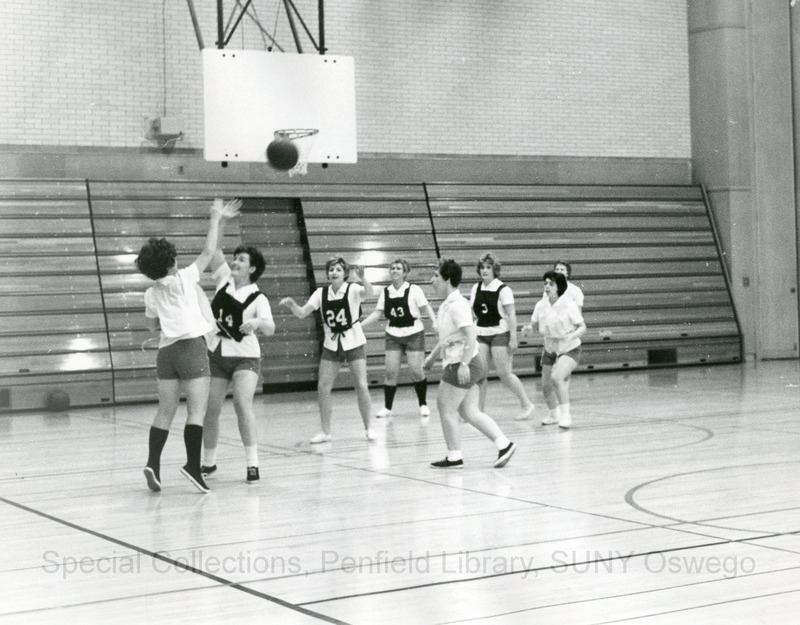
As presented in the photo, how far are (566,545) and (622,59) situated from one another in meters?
15.8

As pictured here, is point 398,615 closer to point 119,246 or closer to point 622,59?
point 119,246

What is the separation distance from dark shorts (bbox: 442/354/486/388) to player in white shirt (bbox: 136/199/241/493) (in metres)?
1.84

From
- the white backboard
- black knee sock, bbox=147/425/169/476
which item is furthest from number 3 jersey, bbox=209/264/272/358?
the white backboard

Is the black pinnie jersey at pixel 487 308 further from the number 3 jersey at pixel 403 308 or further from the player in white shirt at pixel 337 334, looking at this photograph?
the player in white shirt at pixel 337 334

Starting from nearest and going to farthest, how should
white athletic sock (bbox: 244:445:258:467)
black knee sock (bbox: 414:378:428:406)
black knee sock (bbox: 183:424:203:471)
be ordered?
black knee sock (bbox: 183:424:203:471)
white athletic sock (bbox: 244:445:258:467)
black knee sock (bbox: 414:378:428:406)

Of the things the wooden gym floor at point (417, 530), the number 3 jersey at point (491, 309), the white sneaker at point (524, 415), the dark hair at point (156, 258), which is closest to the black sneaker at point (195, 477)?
the wooden gym floor at point (417, 530)

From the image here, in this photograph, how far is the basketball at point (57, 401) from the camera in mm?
14828

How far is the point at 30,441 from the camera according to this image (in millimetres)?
11766

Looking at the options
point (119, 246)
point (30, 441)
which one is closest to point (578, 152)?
point (119, 246)

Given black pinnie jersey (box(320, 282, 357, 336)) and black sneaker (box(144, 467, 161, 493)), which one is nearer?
black sneaker (box(144, 467, 161, 493))

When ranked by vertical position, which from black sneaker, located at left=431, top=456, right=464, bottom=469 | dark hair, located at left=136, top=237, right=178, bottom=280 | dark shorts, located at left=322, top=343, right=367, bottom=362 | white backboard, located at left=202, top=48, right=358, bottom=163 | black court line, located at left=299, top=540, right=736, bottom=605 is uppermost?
white backboard, located at left=202, top=48, right=358, bottom=163

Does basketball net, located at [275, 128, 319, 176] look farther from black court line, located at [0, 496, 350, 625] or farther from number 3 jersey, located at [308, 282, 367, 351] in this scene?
black court line, located at [0, 496, 350, 625]

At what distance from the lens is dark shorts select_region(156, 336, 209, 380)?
314 inches

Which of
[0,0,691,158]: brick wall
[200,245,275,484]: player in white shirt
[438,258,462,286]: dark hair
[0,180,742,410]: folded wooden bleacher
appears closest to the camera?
[200,245,275,484]: player in white shirt
